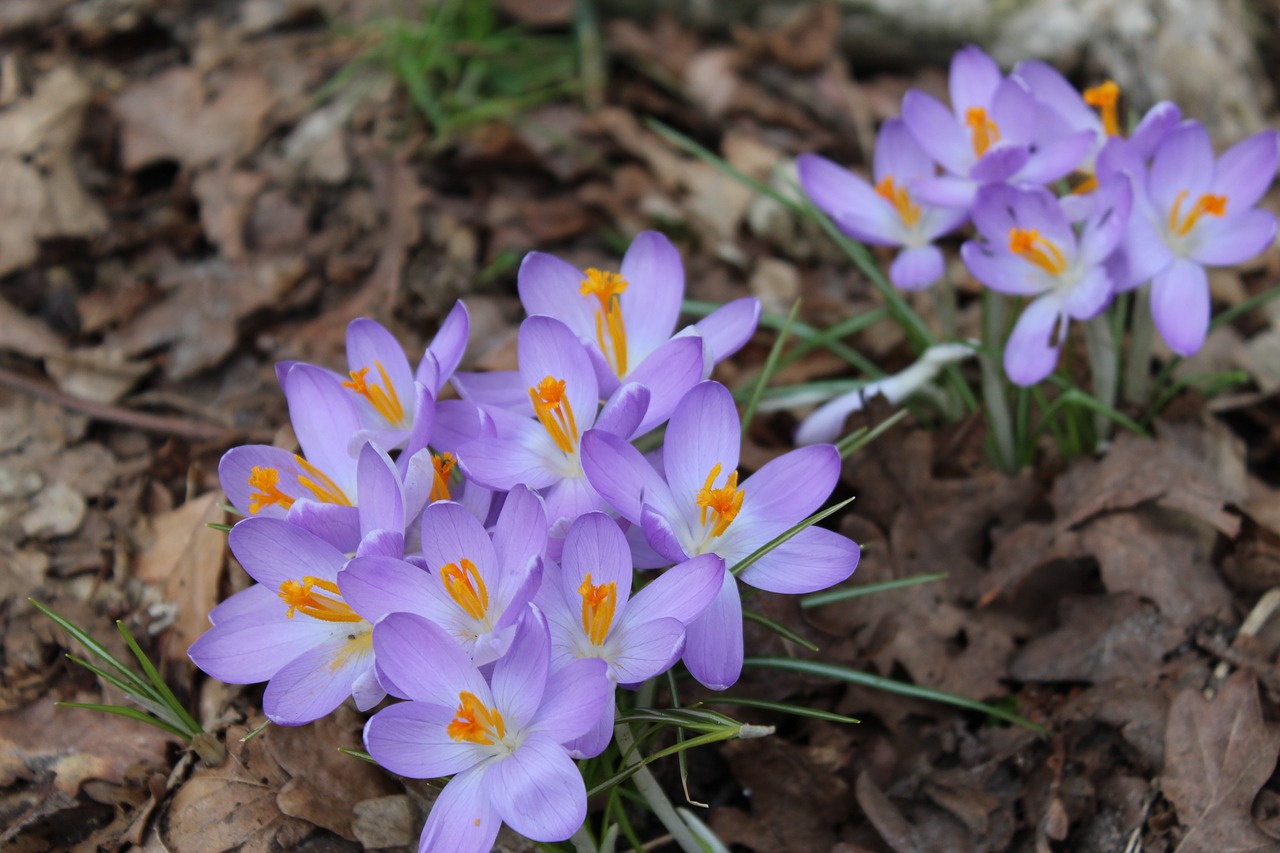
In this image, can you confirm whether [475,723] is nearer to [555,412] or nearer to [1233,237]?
[555,412]

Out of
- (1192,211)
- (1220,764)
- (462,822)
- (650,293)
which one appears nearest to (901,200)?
(1192,211)

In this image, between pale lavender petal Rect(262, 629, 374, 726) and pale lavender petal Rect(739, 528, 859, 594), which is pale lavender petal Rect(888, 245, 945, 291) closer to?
pale lavender petal Rect(739, 528, 859, 594)

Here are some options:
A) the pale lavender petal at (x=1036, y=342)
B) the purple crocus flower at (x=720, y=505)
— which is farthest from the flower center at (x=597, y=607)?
the pale lavender petal at (x=1036, y=342)

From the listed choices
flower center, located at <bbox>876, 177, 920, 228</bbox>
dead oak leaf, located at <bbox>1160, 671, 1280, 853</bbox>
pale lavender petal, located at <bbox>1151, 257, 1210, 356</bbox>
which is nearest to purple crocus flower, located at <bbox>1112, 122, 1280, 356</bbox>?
pale lavender petal, located at <bbox>1151, 257, 1210, 356</bbox>

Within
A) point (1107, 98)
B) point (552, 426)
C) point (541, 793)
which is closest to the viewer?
point (541, 793)

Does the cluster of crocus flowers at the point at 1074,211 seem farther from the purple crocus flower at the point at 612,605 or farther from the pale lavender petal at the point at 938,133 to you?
the purple crocus flower at the point at 612,605
